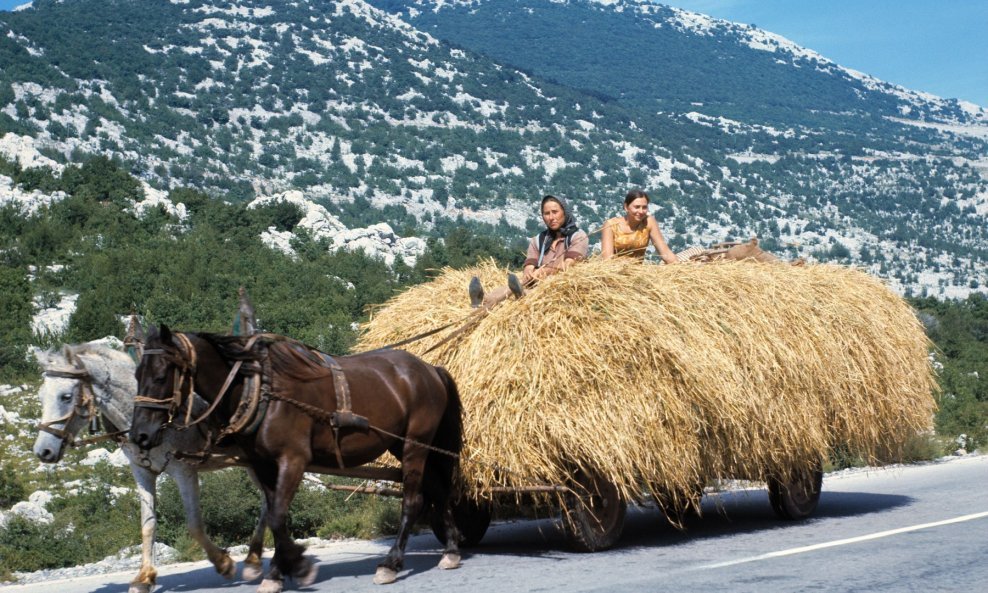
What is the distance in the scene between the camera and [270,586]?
7281 millimetres

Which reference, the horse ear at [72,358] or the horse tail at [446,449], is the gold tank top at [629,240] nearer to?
the horse tail at [446,449]

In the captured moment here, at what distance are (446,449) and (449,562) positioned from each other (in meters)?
0.81

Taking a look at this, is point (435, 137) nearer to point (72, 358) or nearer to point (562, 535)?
point (562, 535)

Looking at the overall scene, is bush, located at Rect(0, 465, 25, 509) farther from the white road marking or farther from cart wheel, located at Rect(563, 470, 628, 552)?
the white road marking

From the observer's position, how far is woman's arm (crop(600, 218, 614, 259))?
33.0 ft

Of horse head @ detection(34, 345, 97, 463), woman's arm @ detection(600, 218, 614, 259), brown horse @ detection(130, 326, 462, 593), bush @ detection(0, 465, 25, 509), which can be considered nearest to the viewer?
brown horse @ detection(130, 326, 462, 593)

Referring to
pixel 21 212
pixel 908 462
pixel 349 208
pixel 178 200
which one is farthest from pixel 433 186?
pixel 908 462

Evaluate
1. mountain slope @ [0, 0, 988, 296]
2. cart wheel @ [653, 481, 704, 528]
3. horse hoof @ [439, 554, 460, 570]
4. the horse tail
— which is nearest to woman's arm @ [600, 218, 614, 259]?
cart wheel @ [653, 481, 704, 528]

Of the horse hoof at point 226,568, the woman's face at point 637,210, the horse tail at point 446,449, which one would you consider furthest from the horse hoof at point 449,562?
the woman's face at point 637,210

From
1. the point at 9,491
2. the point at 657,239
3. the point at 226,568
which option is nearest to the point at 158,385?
the point at 226,568

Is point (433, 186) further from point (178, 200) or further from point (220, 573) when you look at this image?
point (220, 573)

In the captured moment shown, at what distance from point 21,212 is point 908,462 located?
2421 cm

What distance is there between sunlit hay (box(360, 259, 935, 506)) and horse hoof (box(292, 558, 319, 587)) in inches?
55.3

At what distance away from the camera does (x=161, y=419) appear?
699 centimetres
